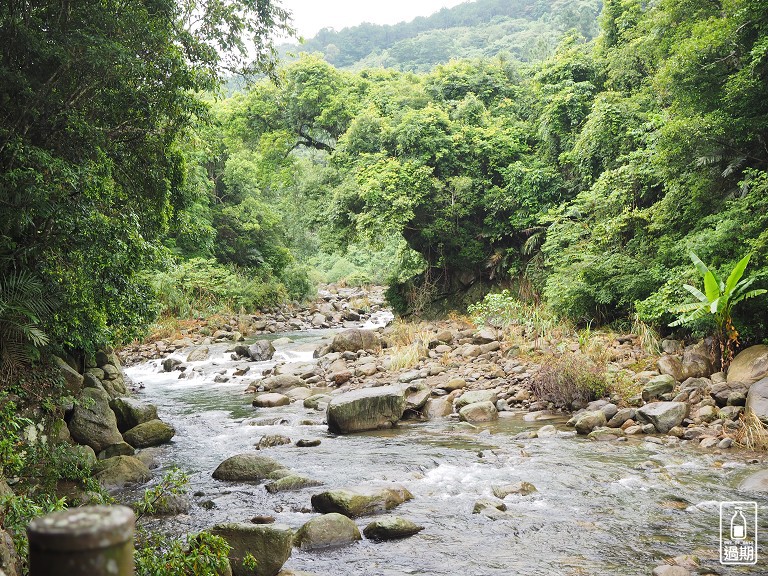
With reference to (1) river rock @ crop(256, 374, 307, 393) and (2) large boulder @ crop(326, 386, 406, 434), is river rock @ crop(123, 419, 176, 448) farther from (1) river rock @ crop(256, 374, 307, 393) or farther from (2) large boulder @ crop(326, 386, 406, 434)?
(1) river rock @ crop(256, 374, 307, 393)

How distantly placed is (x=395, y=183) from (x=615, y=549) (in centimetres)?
1582

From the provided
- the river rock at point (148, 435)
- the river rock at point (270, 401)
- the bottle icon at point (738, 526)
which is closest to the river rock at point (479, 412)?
the river rock at point (270, 401)

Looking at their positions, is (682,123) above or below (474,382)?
above

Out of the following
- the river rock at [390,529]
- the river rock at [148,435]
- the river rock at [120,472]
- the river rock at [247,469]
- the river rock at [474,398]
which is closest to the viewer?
the river rock at [390,529]

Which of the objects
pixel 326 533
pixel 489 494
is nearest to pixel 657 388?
pixel 489 494

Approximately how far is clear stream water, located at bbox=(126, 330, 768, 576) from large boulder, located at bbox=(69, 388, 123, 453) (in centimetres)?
88

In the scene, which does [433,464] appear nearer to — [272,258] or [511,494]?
[511,494]

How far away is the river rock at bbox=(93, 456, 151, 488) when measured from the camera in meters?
7.39

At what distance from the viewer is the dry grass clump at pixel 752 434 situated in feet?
24.6

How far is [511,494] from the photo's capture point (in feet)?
21.9

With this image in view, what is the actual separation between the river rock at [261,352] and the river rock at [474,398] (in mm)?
8501

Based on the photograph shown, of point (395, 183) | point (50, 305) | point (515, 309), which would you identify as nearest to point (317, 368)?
point (515, 309)
